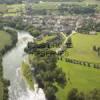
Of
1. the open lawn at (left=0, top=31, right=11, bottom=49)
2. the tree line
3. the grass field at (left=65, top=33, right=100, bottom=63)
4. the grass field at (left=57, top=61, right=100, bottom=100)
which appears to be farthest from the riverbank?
the grass field at (left=65, top=33, right=100, bottom=63)

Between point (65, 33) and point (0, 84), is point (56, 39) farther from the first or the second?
point (0, 84)

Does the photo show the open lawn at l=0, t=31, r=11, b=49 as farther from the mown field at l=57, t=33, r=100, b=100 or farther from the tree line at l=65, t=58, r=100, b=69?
the tree line at l=65, t=58, r=100, b=69

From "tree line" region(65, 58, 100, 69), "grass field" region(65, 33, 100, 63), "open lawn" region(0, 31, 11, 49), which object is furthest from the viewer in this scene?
"open lawn" region(0, 31, 11, 49)

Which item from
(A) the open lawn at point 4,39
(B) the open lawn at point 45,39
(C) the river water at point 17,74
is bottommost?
(C) the river water at point 17,74

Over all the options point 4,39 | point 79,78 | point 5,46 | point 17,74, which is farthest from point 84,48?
point 4,39

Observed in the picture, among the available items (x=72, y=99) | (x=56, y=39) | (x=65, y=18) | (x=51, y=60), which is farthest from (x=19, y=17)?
(x=72, y=99)

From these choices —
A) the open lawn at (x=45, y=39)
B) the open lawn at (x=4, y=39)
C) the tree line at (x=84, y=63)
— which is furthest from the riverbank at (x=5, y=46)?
the tree line at (x=84, y=63)

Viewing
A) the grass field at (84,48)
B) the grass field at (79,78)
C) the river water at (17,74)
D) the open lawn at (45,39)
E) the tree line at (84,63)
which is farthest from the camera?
the open lawn at (45,39)

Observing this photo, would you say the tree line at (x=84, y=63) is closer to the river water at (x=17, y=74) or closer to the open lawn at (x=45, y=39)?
the river water at (x=17, y=74)
